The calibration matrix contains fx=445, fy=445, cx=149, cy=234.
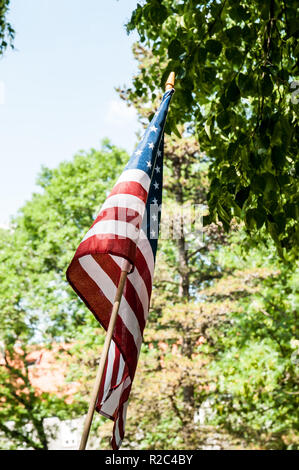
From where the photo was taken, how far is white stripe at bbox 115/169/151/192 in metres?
3.07

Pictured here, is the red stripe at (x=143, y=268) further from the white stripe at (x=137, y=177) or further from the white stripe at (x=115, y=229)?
the white stripe at (x=137, y=177)

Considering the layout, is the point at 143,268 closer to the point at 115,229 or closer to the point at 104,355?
the point at 115,229

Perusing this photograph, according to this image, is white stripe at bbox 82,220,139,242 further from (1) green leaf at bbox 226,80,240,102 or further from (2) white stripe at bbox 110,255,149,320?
(1) green leaf at bbox 226,80,240,102

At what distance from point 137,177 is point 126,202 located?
247 mm

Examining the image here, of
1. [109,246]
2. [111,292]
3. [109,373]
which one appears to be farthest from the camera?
[109,373]

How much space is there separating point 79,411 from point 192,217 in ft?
27.2

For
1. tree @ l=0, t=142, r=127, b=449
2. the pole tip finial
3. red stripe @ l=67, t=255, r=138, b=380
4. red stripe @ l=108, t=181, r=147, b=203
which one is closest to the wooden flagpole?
the pole tip finial

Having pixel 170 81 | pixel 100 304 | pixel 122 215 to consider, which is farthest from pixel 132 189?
pixel 170 81

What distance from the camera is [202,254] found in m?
15.0

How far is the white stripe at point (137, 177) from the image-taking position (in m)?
3.07

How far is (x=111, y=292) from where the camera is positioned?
9.85 ft

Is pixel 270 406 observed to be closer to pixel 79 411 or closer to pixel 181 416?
pixel 181 416
